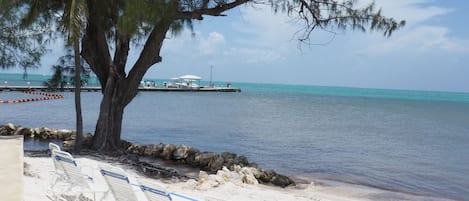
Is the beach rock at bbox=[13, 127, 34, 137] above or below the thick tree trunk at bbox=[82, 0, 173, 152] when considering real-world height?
below

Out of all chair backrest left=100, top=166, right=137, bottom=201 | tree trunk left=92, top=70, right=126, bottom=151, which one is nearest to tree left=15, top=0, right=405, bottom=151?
tree trunk left=92, top=70, right=126, bottom=151

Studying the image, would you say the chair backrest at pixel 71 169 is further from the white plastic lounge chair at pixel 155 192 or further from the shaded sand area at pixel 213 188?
the white plastic lounge chair at pixel 155 192

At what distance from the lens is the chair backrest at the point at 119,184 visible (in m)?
5.19

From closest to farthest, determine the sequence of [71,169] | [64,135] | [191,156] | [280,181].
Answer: [71,169], [280,181], [191,156], [64,135]

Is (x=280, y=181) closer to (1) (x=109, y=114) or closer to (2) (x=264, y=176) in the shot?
(2) (x=264, y=176)

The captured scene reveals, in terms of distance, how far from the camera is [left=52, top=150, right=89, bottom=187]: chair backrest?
588 centimetres

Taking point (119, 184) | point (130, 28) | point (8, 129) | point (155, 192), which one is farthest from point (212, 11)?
point (8, 129)

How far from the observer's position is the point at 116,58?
43.2ft

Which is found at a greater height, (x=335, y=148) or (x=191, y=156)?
(x=191, y=156)

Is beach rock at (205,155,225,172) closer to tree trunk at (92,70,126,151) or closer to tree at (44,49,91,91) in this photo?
tree trunk at (92,70,126,151)

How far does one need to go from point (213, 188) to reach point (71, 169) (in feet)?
11.2

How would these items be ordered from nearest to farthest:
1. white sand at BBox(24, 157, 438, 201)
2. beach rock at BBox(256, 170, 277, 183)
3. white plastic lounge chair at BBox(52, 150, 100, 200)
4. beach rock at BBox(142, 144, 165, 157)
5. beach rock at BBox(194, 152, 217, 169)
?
white plastic lounge chair at BBox(52, 150, 100, 200) < white sand at BBox(24, 157, 438, 201) < beach rock at BBox(256, 170, 277, 183) < beach rock at BBox(194, 152, 217, 169) < beach rock at BBox(142, 144, 165, 157)

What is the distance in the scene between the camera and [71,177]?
598cm

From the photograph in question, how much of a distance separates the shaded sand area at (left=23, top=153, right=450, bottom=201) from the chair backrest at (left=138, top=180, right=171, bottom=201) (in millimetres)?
1101
